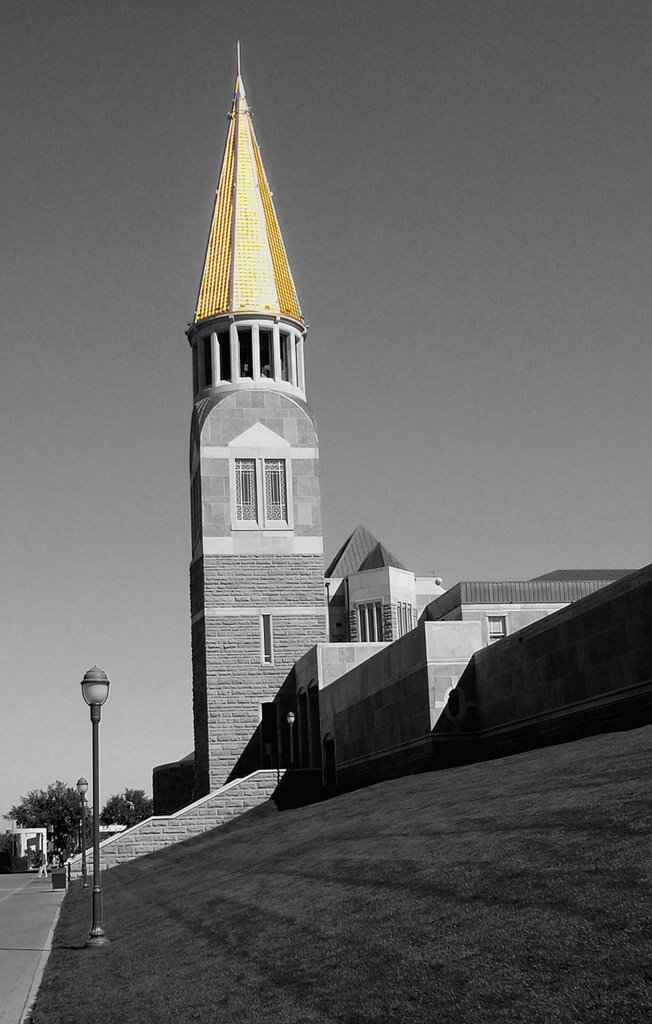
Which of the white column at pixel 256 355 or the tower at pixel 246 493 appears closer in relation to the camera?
the tower at pixel 246 493

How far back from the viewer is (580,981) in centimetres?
779

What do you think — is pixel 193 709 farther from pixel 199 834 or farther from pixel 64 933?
pixel 64 933

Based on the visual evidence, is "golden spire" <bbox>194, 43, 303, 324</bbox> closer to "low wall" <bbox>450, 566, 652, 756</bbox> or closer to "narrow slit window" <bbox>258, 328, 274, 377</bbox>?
"narrow slit window" <bbox>258, 328, 274, 377</bbox>

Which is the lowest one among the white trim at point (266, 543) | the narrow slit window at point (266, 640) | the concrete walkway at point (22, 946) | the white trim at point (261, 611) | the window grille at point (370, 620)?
the concrete walkway at point (22, 946)

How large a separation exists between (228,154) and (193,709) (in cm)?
2572

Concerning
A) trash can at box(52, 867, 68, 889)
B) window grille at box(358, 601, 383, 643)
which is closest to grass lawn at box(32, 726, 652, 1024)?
trash can at box(52, 867, 68, 889)

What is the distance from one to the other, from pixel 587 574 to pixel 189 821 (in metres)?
28.2

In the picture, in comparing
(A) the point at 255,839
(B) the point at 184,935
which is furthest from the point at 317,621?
(B) the point at 184,935

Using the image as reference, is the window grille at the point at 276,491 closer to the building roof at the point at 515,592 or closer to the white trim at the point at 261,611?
the white trim at the point at 261,611

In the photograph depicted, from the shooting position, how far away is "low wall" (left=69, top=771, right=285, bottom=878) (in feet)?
141

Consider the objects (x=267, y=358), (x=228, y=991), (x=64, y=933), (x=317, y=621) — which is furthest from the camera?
(x=267, y=358)

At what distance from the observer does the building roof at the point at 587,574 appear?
60731 millimetres

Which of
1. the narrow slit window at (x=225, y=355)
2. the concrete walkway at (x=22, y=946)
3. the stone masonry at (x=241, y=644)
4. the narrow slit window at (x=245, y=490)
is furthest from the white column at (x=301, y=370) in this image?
the concrete walkway at (x=22, y=946)

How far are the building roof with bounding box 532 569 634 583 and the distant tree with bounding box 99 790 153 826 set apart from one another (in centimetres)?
8429
